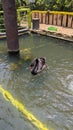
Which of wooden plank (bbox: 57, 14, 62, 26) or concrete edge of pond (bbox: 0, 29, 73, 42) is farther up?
wooden plank (bbox: 57, 14, 62, 26)

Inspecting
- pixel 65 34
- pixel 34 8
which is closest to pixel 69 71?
pixel 65 34

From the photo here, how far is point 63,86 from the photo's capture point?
7.05 meters

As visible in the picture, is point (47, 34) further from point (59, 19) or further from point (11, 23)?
point (11, 23)

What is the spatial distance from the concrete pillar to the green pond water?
59cm

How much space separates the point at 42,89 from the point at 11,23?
14.3ft

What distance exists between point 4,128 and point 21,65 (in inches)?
164

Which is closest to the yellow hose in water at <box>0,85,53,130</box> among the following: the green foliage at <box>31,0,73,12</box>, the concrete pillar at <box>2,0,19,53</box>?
the concrete pillar at <box>2,0,19,53</box>

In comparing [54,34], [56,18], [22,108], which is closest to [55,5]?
[56,18]

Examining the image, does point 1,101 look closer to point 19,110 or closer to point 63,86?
point 19,110

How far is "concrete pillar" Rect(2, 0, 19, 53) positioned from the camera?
9.64m

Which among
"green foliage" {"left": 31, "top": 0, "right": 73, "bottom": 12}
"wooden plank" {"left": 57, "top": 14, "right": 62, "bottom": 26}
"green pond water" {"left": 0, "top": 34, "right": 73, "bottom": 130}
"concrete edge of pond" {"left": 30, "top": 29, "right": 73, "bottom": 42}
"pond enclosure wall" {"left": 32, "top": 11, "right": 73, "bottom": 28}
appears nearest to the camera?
"green pond water" {"left": 0, "top": 34, "right": 73, "bottom": 130}

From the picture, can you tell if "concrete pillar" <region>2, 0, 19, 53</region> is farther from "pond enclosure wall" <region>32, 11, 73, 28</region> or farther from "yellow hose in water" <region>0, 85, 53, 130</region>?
"pond enclosure wall" <region>32, 11, 73, 28</region>

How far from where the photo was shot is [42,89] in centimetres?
696

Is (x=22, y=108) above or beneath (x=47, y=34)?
beneath
